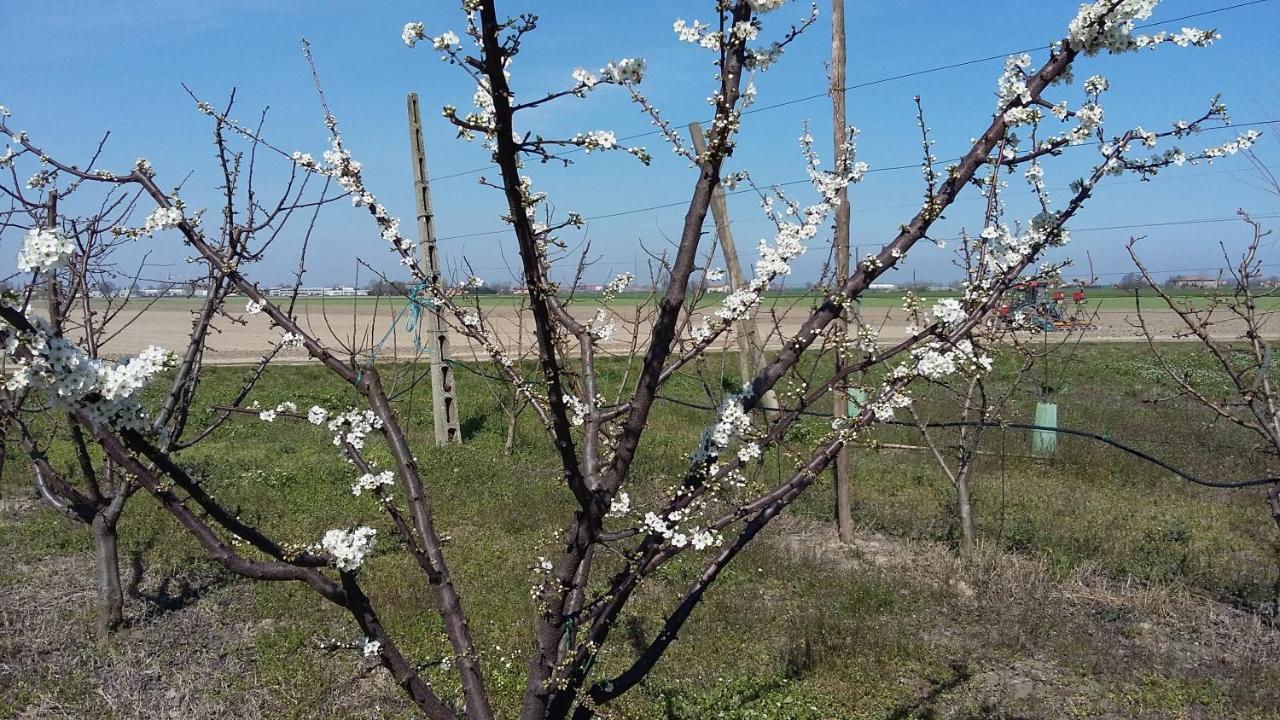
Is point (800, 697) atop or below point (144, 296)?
below

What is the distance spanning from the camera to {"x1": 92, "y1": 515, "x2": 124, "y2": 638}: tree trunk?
18.2ft

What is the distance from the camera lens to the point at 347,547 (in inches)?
84.4

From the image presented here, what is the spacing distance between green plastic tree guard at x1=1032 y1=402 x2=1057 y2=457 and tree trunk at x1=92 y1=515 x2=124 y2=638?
28.9 feet

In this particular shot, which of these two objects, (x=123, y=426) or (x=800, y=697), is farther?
(x=800, y=697)

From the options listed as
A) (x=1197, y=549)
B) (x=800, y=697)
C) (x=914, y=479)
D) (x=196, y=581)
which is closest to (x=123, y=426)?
(x=800, y=697)

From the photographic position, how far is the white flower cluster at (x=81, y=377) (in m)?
1.72

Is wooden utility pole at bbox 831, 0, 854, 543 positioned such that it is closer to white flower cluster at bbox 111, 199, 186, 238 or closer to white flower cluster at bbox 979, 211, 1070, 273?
white flower cluster at bbox 979, 211, 1070, 273

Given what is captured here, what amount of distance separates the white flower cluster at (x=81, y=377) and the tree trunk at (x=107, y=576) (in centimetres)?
435

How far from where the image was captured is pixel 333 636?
5684mm

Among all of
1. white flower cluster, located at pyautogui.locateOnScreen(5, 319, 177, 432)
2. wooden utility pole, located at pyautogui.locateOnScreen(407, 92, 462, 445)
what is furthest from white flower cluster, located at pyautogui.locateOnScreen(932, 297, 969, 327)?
wooden utility pole, located at pyautogui.locateOnScreen(407, 92, 462, 445)

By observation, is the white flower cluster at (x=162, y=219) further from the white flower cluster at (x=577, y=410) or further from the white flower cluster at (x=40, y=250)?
the white flower cluster at (x=577, y=410)

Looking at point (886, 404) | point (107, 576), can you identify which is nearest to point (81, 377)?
point (886, 404)

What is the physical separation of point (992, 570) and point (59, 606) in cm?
648

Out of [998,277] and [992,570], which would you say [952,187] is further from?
[992,570]
